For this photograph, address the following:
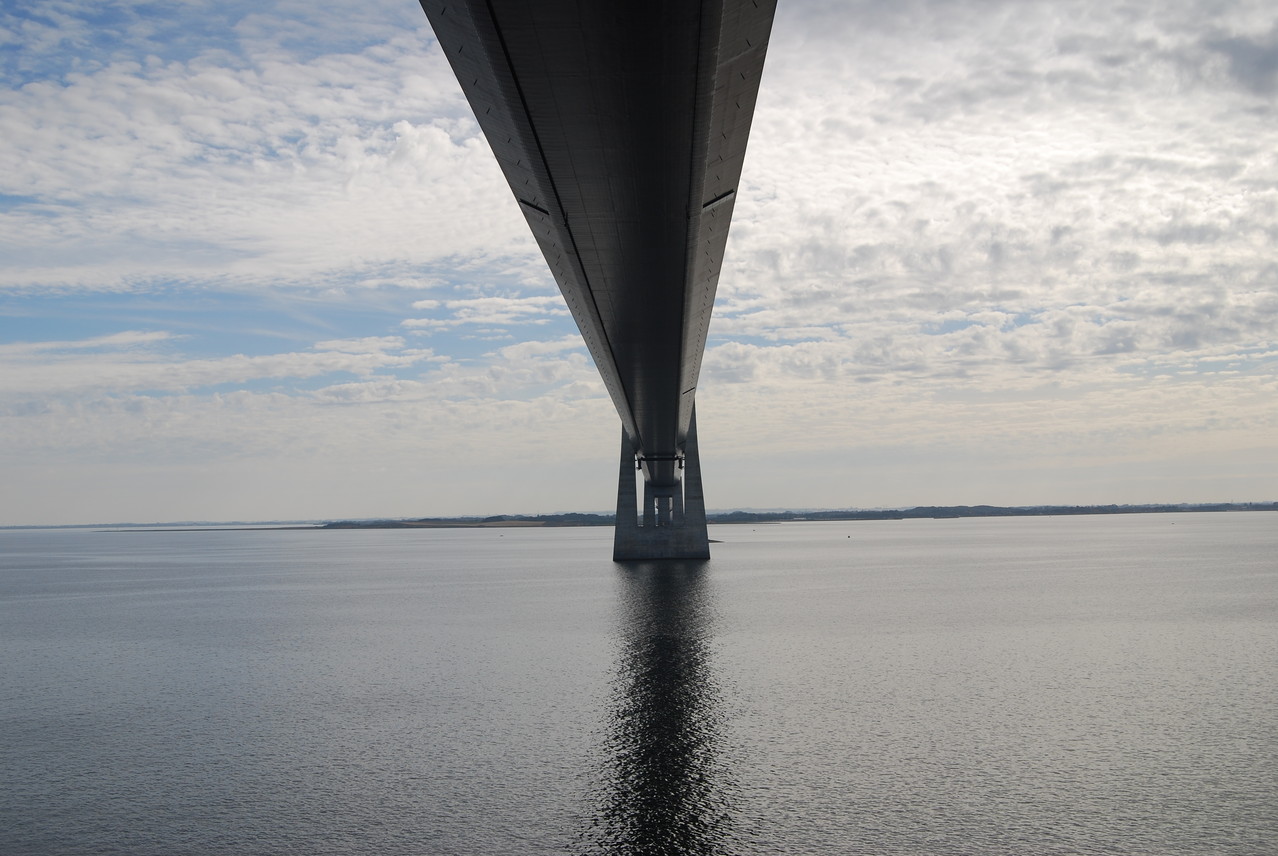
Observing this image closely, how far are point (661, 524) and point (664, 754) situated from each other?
61989 millimetres

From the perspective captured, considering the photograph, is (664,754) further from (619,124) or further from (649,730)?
(619,124)

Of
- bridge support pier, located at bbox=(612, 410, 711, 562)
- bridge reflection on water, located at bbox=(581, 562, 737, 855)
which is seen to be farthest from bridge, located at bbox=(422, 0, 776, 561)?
bridge support pier, located at bbox=(612, 410, 711, 562)

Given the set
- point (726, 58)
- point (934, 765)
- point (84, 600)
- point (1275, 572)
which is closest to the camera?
point (726, 58)

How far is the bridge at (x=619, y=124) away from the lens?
36.4ft

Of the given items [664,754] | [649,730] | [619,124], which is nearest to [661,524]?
[649,730]

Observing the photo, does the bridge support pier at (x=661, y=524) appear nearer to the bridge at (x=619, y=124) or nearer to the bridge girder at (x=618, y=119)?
the bridge at (x=619, y=124)

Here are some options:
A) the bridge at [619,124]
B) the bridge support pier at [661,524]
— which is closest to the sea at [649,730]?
the bridge at [619,124]

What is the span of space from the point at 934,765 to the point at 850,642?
57.6ft

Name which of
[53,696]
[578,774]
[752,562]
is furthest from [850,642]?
[752,562]

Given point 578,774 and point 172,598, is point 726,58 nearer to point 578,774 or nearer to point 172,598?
point 578,774

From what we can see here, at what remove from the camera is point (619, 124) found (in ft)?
44.3

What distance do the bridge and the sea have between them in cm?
976

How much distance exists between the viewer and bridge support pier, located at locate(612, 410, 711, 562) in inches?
2926

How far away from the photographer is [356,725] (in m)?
22.5
